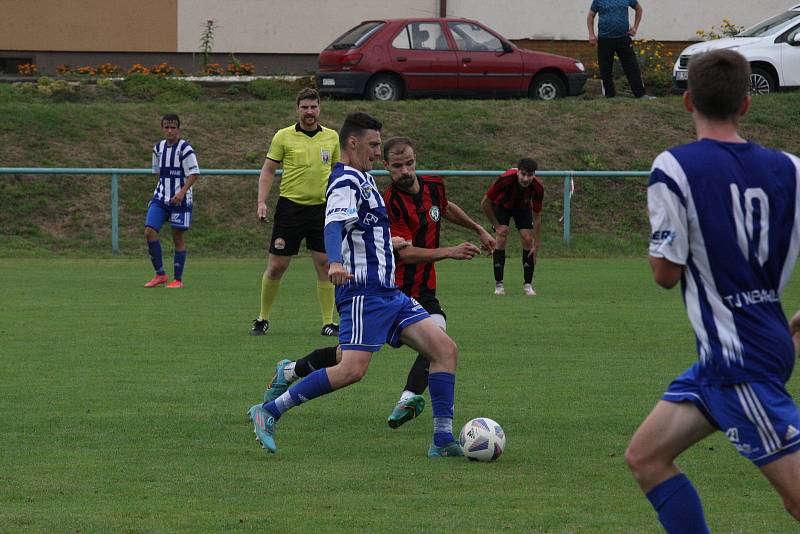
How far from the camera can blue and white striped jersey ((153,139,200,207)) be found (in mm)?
15625

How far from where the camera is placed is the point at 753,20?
33.4 m

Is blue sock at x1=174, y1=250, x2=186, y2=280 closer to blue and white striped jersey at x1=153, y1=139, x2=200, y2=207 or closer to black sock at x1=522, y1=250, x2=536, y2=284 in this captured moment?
blue and white striped jersey at x1=153, y1=139, x2=200, y2=207

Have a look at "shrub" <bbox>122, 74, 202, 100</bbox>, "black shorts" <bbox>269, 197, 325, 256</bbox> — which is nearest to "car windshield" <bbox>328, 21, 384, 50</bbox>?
"shrub" <bbox>122, 74, 202, 100</bbox>

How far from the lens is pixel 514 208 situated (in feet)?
51.8

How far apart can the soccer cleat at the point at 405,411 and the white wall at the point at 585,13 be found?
2649cm

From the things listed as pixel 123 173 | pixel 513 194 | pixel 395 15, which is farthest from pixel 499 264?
pixel 395 15

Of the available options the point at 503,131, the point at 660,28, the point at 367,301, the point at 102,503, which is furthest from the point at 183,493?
the point at 660,28

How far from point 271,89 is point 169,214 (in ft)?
37.7

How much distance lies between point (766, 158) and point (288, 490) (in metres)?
2.87

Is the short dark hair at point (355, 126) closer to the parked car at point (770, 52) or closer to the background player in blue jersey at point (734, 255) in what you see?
the background player in blue jersey at point (734, 255)

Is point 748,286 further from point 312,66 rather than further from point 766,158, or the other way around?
point 312,66

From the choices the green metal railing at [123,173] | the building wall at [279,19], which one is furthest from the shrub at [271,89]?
the green metal railing at [123,173]

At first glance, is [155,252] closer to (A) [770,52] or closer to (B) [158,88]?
(B) [158,88]

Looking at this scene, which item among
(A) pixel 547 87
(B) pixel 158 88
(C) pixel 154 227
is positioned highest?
(A) pixel 547 87
